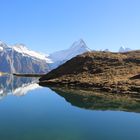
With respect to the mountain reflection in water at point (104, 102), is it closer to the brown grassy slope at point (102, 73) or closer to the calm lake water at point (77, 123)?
the calm lake water at point (77, 123)

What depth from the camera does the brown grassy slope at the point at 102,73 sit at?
4363 inches

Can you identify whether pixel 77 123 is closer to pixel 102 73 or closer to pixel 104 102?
pixel 104 102

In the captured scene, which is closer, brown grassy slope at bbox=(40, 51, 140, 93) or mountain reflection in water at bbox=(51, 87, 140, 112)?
mountain reflection in water at bbox=(51, 87, 140, 112)

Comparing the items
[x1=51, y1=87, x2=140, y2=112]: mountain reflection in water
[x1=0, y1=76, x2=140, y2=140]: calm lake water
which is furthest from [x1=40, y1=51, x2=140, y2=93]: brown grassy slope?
[x1=0, y1=76, x2=140, y2=140]: calm lake water

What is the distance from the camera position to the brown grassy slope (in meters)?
111

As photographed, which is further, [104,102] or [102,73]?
[102,73]

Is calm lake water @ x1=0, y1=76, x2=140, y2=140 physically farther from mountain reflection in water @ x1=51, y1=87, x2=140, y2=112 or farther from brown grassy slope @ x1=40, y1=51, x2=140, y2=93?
brown grassy slope @ x1=40, y1=51, x2=140, y2=93

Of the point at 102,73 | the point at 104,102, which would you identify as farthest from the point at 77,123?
the point at 102,73

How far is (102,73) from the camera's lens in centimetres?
14488

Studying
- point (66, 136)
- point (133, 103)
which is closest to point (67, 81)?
point (133, 103)

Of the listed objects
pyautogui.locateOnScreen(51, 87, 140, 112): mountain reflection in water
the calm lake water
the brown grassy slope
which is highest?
the brown grassy slope

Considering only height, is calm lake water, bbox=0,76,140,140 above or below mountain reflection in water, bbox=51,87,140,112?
below

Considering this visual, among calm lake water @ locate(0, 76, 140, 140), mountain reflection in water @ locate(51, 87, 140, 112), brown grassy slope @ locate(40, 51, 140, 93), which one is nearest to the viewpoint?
calm lake water @ locate(0, 76, 140, 140)

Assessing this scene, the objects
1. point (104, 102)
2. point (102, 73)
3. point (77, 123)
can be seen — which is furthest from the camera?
point (102, 73)
